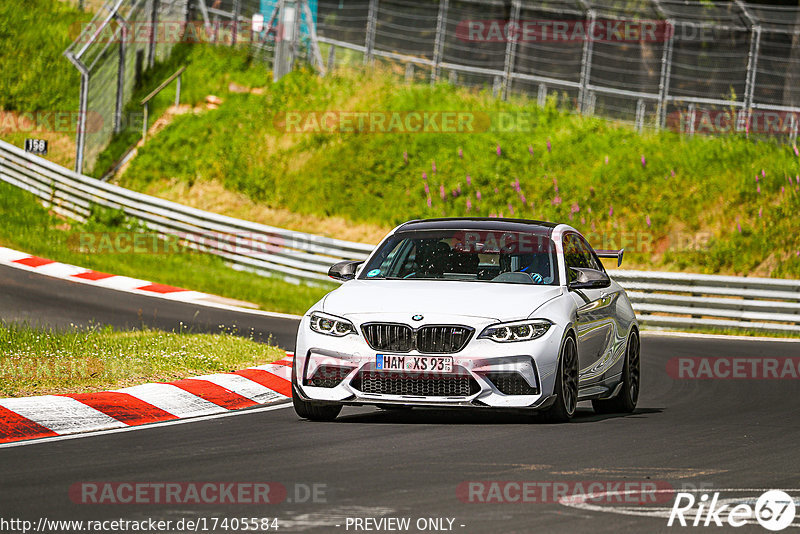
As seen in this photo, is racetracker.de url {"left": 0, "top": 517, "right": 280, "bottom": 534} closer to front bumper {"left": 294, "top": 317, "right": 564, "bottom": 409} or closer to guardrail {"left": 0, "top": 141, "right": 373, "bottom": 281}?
front bumper {"left": 294, "top": 317, "right": 564, "bottom": 409}

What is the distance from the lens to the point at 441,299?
33.0ft

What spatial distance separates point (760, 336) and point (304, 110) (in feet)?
50.7

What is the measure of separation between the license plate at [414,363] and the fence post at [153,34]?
27.0 metres

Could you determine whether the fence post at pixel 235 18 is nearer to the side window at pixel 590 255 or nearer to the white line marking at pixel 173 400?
the side window at pixel 590 255

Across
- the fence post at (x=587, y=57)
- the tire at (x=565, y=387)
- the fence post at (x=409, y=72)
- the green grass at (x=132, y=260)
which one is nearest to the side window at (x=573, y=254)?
the tire at (x=565, y=387)

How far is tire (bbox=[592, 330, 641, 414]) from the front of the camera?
11773 mm

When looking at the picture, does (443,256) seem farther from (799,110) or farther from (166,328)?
(799,110)

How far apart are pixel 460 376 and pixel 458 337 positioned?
0.91ft

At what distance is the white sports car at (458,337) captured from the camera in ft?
32.1

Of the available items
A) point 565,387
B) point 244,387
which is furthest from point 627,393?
point 244,387

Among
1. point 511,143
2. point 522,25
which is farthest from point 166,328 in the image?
point 522,25

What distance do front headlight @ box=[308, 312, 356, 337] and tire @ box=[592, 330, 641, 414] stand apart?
2861 mm

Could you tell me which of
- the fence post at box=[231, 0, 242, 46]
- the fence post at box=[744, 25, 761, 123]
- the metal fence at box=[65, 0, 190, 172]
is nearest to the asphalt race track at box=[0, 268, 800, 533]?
the fence post at box=[744, 25, 761, 123]

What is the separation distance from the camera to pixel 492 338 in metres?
9.80
